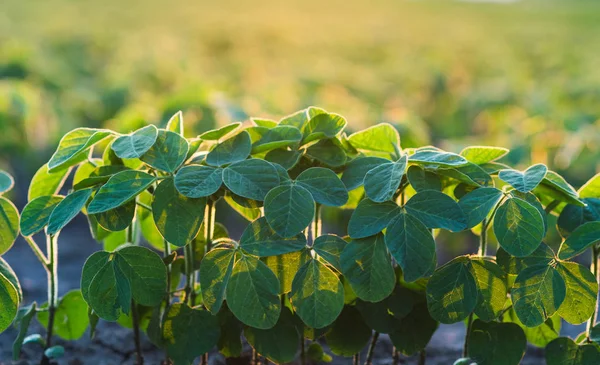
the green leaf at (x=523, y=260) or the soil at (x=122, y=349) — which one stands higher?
Answer: the green leaf at (x=523, y=260)

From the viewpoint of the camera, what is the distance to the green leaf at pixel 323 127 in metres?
1.44

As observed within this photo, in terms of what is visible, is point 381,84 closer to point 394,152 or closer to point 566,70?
point 566,70

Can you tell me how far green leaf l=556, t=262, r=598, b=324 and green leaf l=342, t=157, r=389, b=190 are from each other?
41 cm

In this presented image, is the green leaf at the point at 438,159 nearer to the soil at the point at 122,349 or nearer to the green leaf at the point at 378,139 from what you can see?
the green leaf at the point at 378,139

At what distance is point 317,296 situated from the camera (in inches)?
51.2

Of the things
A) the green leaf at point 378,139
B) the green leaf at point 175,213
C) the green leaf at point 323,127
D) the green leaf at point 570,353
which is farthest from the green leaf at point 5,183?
A: the green leaf at point 570,353

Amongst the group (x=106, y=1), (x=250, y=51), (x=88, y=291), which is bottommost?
(x=106, y=1)

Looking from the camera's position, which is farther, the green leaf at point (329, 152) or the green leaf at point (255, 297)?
the green leaf at point (329, 152)

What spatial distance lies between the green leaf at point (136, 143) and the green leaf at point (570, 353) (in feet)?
3.04

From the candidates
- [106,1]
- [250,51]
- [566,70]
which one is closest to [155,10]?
[106,1]

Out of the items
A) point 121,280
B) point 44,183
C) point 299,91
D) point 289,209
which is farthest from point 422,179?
point 299,91

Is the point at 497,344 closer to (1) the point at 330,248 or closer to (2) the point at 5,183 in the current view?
(1) the point at 330,248

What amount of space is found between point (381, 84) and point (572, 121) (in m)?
2.78

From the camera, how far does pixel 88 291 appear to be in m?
1.35
